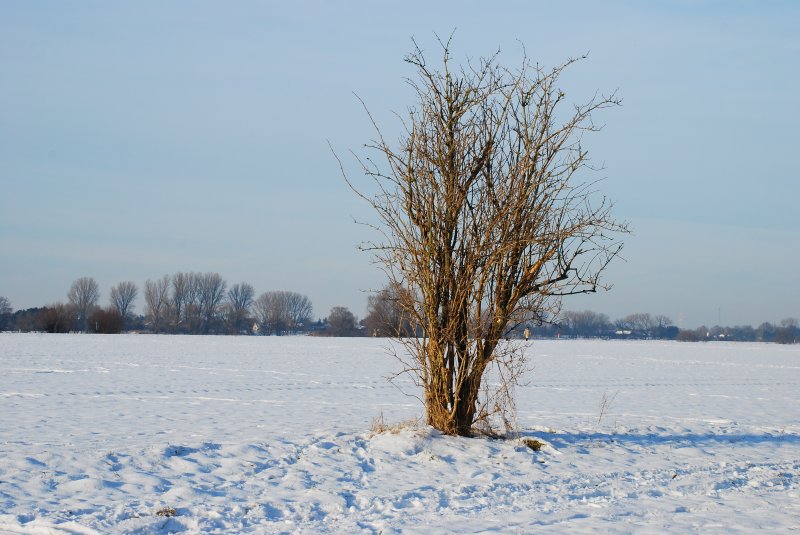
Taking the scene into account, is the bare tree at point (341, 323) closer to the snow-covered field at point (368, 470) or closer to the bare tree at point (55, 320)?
the bare tree at point (55, 320)

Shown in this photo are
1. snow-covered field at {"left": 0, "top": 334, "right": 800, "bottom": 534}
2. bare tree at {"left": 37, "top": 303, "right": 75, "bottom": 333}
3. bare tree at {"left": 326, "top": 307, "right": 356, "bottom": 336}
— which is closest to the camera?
snow-covered field at {"left": 0, "top": 334, "right": 800, "bottom": 534}

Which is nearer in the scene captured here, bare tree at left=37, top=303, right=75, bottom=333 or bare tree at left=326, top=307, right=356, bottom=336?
bare tree at left=37, top=303, right=75, bottom=333

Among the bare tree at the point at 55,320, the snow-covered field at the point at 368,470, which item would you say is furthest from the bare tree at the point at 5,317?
the snow-covered field at the point at 368,470

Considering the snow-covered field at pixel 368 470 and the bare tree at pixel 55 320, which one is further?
the bare tree at pixel 55 320

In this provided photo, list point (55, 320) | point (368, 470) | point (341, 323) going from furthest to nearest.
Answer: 1. point (341, 323)
2. point (55, 320)
3. point (368, 470)

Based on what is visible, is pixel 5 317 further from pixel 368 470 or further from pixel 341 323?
pixel 368 470

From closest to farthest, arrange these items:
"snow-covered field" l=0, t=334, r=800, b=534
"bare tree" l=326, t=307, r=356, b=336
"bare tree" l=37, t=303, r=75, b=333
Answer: "snow-covered field" l=0, t=334, r=800, b=534 < "bare tree" l=37, t=303, r=75, b=333 < "bare tree" l=326, t=307, r=356, b=336

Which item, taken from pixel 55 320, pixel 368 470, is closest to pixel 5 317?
pixel 55 320

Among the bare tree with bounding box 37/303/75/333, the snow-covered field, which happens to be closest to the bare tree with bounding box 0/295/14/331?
the bare tree with bounding box 37/303/75/333

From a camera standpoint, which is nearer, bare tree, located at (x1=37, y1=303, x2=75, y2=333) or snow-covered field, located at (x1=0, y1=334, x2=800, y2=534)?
snow-covered field, located at (x1=0, y1=334, x2=800, y2=534)

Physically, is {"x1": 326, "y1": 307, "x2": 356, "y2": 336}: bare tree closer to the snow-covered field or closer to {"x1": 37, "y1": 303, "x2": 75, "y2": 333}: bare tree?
{"x1": 37, "y1": 303, "x2": 75, "y2": 333}: bare tree

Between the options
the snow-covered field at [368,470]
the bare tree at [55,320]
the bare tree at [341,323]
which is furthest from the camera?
the bare tree at [341,323]

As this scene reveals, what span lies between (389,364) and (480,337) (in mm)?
23839

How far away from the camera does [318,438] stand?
10281 mm
